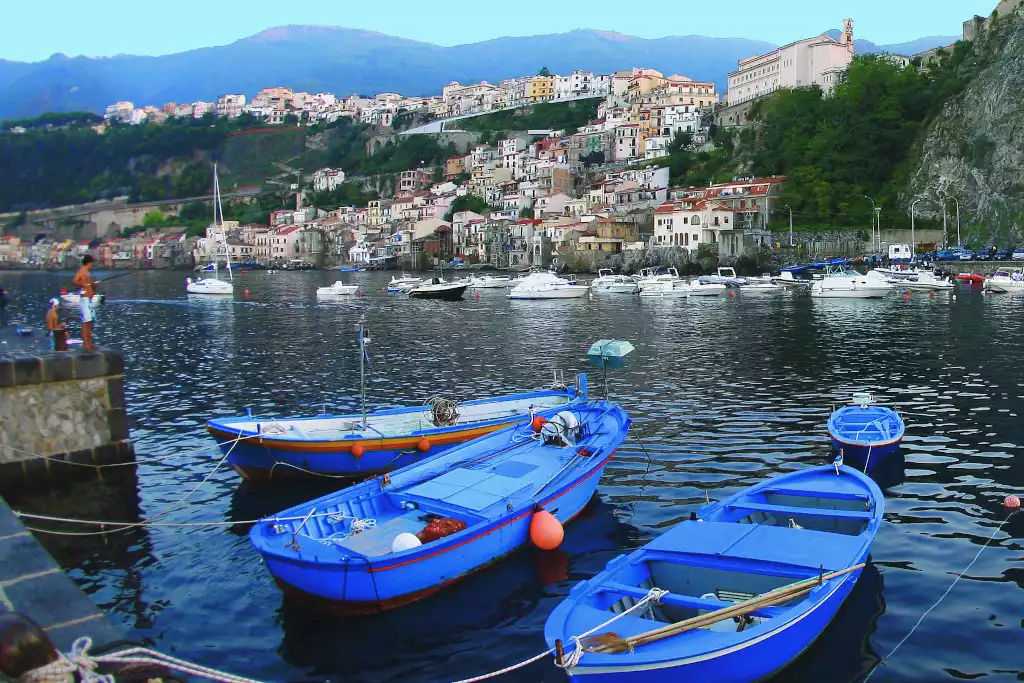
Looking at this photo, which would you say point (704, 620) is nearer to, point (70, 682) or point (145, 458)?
point (70, 682)

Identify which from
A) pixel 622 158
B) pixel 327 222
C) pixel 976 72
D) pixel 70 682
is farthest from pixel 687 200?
pixel 70 682

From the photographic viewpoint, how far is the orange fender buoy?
1130cm

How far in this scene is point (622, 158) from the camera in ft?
421

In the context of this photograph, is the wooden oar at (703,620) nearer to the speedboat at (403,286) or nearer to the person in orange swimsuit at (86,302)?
the person in orange swimsuit at (86,302)

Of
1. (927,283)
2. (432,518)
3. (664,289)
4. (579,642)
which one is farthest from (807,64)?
(579,642)

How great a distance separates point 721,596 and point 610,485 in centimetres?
609

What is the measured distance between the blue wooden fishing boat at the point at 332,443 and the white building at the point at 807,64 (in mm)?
110966

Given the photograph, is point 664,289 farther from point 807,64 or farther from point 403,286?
point 807,64

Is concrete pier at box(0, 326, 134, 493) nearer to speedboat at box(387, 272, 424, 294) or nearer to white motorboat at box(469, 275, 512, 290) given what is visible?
speedboat at box(387, 272, 424, 294)

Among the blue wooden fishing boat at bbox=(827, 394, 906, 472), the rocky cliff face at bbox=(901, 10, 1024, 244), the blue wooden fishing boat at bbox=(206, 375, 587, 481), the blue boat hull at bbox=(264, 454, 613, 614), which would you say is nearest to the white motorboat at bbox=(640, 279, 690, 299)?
the rocky cliff face at bbox=(901, 10, 1024, 244)

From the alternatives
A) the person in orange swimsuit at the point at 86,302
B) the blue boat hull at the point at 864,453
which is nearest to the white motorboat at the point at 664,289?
the blue boat hull at the point at 864,453

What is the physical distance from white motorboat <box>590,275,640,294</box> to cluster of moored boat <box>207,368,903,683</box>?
49964 mm

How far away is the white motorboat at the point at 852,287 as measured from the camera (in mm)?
54188

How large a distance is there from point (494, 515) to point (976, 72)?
93.6 m
